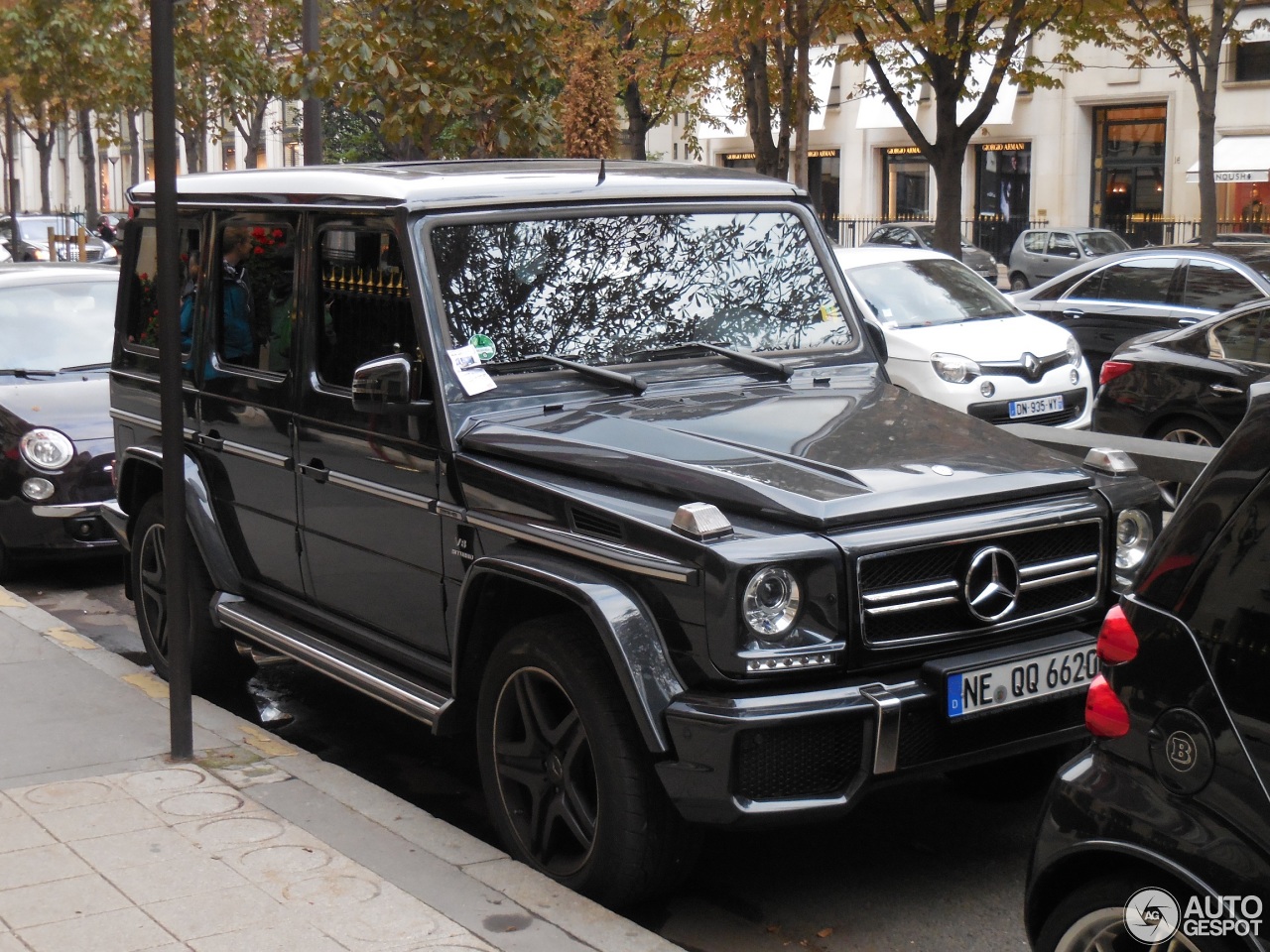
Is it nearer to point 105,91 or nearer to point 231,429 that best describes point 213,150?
point 105,91

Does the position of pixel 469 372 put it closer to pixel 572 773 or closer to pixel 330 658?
pixel 330 658

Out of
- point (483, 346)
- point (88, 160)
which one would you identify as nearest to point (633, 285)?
point (483, 346)

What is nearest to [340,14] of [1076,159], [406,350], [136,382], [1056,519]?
[136,382]

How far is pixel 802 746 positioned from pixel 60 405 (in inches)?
270

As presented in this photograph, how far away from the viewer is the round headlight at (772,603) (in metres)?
3.92

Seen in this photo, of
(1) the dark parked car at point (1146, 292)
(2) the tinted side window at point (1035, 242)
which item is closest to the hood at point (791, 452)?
(1) the dark parked car at point (1146, 292)

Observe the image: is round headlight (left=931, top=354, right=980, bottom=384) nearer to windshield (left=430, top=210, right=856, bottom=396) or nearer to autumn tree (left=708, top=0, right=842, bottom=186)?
autumn tree (left=708, top=0, right=842, bottom=186)

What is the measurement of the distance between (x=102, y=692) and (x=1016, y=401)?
779cm

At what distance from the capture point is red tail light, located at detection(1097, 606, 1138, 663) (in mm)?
3092

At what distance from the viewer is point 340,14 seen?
1452 cm

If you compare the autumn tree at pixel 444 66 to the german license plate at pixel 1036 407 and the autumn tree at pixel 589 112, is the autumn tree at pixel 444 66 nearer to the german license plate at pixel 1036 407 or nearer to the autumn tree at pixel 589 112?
the german license plate at pixel 1036 407

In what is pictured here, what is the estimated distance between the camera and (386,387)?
4.85 meters

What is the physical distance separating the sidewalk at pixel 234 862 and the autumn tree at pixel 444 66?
8304 millimetres

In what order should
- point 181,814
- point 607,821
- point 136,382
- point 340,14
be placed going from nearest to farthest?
point 607,821 < point 181,814 < point 136,382 < point 340,14
